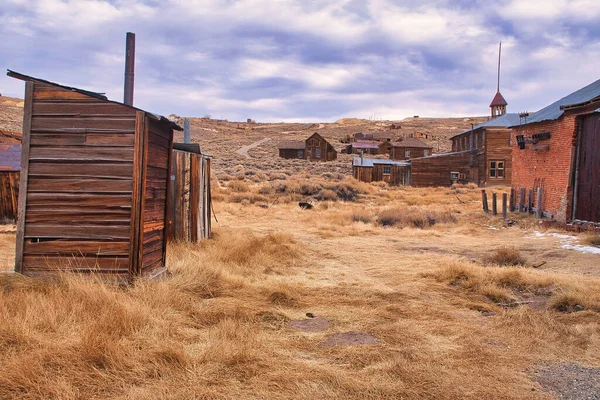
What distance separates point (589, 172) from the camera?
488 inches

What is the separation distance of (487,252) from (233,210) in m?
10.5

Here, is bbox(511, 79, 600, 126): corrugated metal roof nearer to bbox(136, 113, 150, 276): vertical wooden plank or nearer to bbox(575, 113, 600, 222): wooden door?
bbox(575, 113, 600, 222): wooden door

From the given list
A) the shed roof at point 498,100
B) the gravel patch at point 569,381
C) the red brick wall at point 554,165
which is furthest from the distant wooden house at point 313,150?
the gravel patch at point 569,381

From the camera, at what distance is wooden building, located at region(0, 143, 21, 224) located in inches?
463

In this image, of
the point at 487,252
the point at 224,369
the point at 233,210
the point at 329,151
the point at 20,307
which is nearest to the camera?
the point at 224,369

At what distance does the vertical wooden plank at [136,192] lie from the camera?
5.64 meters

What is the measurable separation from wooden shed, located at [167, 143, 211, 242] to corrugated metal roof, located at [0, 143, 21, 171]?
5.37m

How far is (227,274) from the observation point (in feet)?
21.3

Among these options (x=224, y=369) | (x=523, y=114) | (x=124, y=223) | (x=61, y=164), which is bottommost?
(x=224, y=369)

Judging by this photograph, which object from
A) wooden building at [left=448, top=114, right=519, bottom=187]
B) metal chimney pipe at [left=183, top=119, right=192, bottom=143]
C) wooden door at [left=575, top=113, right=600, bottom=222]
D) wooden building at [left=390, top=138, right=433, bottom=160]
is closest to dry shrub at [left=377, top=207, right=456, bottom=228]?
wooden door at [left=575, top=113, right=600, bottom=222]

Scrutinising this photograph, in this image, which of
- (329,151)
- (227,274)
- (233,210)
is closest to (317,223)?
(233,210)

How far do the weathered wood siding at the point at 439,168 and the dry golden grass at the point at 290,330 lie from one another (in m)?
29.9

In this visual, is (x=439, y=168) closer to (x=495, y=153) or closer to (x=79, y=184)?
(x=495, y=153)

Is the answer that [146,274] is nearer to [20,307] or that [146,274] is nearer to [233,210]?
[20,307]
